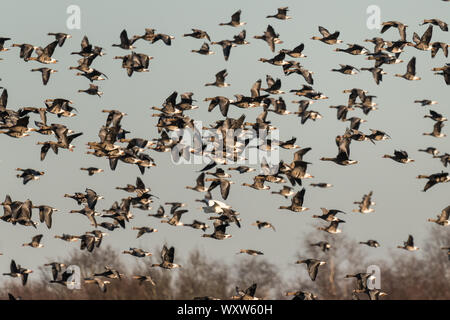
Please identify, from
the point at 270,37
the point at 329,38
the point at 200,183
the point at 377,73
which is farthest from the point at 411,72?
the point at 200,183

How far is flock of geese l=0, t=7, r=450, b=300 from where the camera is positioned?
166ft

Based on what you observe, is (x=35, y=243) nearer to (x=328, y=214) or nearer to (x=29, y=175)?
(x=29, y=175)

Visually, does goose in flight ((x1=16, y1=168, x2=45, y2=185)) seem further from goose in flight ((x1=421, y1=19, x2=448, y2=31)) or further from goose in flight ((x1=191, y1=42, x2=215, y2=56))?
goose in flight ((x1=421, y1=19, x2=448, y2=31))

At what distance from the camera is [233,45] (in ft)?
181

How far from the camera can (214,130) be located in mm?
52594

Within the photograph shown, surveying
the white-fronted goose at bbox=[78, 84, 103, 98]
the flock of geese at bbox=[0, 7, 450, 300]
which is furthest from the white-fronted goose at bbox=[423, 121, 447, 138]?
the white-fronted goose at bbox=[78, 84, 103, 98]

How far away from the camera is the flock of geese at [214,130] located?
5069 centimetres

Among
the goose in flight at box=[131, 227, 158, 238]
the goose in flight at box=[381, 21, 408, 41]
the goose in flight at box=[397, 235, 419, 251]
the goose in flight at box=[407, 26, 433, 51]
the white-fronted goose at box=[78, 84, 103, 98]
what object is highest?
the goose in flight at box=[381, 21, 408, 41]
